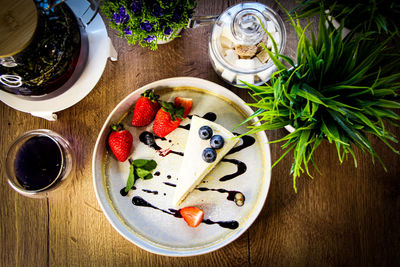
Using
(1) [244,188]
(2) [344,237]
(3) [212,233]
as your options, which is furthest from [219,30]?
(2) [344,237]

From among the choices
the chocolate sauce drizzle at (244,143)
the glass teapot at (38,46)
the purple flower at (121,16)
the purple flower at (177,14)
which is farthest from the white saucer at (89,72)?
the chocolate sauce drizzle at (244,143)

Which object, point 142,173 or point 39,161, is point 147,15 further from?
point 39,161

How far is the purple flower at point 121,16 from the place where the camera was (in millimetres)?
770

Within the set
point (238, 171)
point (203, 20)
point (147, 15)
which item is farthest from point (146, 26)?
point (238, 171)

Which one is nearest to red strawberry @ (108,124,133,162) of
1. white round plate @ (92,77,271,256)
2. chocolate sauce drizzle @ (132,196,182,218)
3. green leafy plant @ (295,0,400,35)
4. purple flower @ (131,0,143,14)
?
white round plate @ (92,77,271,256)

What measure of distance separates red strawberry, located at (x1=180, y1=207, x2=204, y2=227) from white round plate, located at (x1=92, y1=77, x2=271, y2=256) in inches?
0.9

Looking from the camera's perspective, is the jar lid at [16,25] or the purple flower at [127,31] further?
the purple flower at [127,31]

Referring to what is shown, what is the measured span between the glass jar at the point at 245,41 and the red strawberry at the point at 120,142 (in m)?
0.38

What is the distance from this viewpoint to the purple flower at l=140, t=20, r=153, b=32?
79 cm

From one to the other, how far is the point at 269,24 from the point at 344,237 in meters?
0.76

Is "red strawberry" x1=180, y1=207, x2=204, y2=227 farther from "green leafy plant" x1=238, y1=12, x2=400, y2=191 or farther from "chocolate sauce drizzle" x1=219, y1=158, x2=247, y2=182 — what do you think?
"green leafy plant" x1=238, y1=12, x2=400, y2=191

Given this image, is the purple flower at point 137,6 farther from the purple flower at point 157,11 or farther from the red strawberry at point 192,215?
the red strawberry at point 192,215

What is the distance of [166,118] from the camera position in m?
0.95

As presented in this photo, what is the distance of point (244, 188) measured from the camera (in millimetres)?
977
